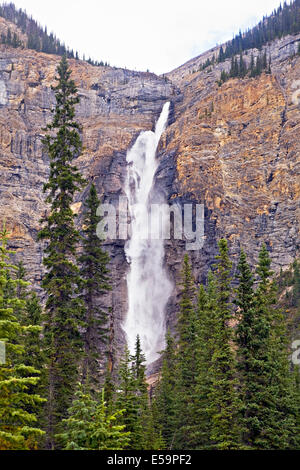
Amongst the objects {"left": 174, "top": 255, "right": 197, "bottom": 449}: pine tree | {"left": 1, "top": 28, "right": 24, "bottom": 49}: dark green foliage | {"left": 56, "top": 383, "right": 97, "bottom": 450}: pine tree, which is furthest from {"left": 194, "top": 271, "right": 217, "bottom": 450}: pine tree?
{"left": 1, "top": 28, "right": 24, "bottom": 49}: dark green foliage

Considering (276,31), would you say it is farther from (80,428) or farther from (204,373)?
(80,428)

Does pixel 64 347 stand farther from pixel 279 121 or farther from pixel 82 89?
pixel 82 89

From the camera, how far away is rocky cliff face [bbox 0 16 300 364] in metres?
71.1

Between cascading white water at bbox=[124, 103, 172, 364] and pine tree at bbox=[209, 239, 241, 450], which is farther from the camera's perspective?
cascading white water at bbox=[124, 103, 172, 364]

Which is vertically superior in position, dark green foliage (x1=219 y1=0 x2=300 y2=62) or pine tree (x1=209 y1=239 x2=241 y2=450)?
dark green foliage (x1=219 y1=0 x2=300 y2=62)

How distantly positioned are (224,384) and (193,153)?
60544 millimetres

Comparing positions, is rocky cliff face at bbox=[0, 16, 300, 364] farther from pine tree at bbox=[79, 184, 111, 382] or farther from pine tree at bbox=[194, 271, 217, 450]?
pine tree at bbox=[79, 184, 111, 382]

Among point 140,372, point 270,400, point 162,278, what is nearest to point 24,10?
point 162,278

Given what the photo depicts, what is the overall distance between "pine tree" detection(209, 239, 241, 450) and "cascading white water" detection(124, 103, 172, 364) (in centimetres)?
3834

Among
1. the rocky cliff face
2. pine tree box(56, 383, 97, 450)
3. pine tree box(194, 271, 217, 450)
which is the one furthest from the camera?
the rocky cliff face

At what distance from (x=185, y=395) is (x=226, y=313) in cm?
842

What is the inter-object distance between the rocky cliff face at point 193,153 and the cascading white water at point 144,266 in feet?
4.91

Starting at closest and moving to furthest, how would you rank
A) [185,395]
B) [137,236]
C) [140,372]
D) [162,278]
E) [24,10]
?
[185,395] < [140,372] < [162,278] < [137,236] < [24,10]

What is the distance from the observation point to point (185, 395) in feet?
97.0
